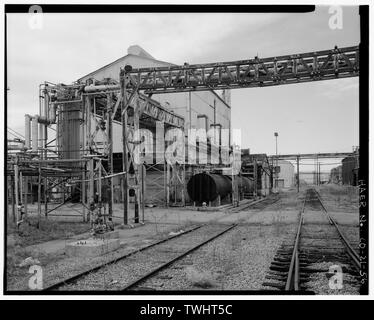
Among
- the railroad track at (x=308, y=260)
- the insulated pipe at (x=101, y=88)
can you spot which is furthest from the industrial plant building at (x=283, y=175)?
the railroad track at (x=308, y=260)

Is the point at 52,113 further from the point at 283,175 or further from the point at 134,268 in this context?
→ the point at 283,175

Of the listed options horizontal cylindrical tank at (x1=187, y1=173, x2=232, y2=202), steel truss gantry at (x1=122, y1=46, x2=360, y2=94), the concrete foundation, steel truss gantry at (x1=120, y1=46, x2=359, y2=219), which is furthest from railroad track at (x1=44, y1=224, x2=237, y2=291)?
horizontal cylindrical tank at (x1=187, y1=173, x2=232, y2=202)

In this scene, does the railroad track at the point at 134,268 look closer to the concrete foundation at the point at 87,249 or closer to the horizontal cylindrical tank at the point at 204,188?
the concrete foundation at the point at 87,249

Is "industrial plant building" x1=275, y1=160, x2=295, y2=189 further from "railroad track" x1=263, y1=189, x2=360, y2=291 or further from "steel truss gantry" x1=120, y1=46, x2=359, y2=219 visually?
"railroad track" x1=263, y1=189, x2=360, y2=291

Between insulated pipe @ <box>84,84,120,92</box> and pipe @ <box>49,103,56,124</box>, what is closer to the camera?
insulated pipe @ <box>84,84,120,92</box>

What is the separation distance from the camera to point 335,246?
→ 991cm

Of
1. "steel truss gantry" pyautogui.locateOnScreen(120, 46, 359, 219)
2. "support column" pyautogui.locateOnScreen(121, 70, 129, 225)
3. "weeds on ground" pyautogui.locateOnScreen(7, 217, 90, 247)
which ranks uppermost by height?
"steel truss gantry" pyautogui.locateOnScreen(120, 46, 359, 219)

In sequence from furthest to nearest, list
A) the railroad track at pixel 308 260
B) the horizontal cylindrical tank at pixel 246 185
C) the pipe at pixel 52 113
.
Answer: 1. the horizontal cylindrical tank at pixel 246 185
2. the pipe at pixel 52 113
3. the railroad track at pixel 308 260

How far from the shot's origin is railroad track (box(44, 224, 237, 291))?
6258mm

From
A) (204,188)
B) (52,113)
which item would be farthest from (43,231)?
(204,188)

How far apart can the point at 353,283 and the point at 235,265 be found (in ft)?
7.88

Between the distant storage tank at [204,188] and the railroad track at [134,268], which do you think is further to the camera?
the distant storage tank at [204,188]

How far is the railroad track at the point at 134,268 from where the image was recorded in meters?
6.26

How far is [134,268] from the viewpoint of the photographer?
763cm
